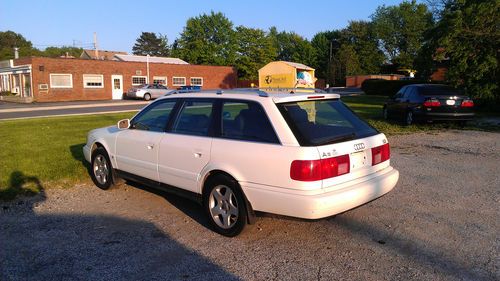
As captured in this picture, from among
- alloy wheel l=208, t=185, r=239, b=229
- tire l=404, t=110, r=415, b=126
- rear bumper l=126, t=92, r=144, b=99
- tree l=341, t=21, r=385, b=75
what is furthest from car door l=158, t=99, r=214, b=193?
tree l=341, t=21, r=385, b=75

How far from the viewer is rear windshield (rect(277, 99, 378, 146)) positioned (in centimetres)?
425

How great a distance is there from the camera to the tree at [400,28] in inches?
3319

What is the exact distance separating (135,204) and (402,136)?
28.2 feet

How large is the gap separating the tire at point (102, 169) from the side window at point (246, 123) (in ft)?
8.38

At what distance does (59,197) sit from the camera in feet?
20.6

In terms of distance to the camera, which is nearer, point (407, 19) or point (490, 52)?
point (490, 52)

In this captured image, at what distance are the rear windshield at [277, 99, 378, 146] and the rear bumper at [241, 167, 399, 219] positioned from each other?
50cm

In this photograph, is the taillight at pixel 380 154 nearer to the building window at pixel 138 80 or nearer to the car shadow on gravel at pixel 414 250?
the car shadow on gravel at pixel 414 250

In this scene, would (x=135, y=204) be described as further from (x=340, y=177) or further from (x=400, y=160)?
(x=400, y=160)

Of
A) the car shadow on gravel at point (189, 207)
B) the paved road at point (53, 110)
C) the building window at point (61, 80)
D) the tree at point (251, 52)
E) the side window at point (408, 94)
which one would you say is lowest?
the car shadow on gravel at point (189, 207)

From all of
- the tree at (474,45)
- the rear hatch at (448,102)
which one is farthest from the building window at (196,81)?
the rear hatch at (448,102)

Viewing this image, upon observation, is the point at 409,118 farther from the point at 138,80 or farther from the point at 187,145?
the point at 138,80

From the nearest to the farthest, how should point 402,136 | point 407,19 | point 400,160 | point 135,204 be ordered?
point 135,204
point 400,160
point 402,136
point 407,19

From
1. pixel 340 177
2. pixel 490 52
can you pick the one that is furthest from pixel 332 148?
pixel 490 52
